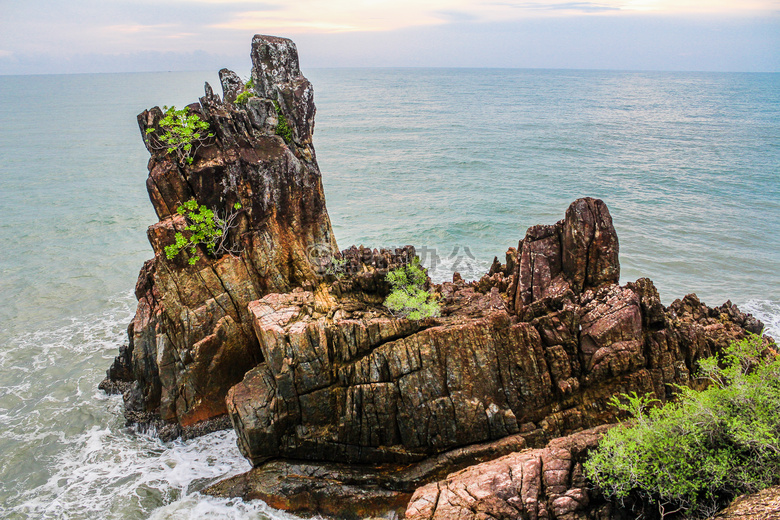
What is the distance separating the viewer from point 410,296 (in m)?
17.6

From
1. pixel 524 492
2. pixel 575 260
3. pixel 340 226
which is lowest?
pixel 524 492

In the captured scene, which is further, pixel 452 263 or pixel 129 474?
pixel 452 263

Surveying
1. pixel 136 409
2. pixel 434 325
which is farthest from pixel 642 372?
pixel 136 409

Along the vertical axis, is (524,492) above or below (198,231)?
below

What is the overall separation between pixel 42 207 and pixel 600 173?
61494 millimetres

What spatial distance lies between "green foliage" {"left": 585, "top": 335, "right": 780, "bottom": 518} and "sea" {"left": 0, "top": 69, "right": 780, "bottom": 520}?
1033 centimetres

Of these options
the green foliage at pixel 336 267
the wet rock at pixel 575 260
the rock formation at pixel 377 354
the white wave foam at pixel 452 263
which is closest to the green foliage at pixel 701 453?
the rock formation at pixel 377 354

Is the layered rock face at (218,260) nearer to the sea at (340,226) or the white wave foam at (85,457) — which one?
the white wave foam at (85,457)

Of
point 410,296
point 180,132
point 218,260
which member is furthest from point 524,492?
point 180,132

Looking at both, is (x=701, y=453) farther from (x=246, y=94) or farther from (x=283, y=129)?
(x=246, y=94)

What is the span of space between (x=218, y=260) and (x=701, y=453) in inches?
636

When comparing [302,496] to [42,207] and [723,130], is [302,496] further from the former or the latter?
[723,130]

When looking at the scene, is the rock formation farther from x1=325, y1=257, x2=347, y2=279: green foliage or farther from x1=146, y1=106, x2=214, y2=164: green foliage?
x1=325, y1=257, x2=347, y2=279: green foliage

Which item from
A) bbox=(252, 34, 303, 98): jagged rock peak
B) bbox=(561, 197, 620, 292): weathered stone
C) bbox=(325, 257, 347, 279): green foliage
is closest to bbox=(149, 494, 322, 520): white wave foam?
bbox=(325, 257, 347, 279): green foliage
